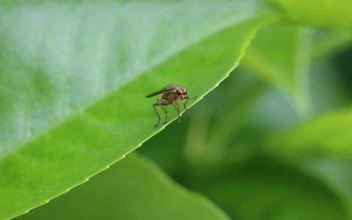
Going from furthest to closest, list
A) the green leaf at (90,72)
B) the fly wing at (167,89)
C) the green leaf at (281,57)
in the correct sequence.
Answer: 1. the green leaf at (281,57)
2. the fly wing at (167,89)
3. the green leaf at (90,72)

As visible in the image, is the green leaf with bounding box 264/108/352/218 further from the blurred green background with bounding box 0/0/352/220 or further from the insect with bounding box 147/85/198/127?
the insect with bounding box 147/85/198/127

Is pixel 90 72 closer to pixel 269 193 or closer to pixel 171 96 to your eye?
pixel 171 96

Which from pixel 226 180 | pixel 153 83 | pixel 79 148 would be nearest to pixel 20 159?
pixel 79 148

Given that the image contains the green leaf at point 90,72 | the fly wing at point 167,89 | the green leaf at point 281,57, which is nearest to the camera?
the green leaf at point 90,72

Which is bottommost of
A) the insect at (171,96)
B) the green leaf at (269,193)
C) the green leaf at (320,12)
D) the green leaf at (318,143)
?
the green leaf at (269,193)

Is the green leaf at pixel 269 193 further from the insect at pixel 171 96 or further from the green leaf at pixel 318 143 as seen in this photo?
the insect at pixel 171 96

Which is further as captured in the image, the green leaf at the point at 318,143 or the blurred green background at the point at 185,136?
the green leaf at the point at 318,143

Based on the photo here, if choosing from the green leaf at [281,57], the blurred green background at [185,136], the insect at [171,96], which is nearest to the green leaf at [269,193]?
the blurred green background at [185,136]
